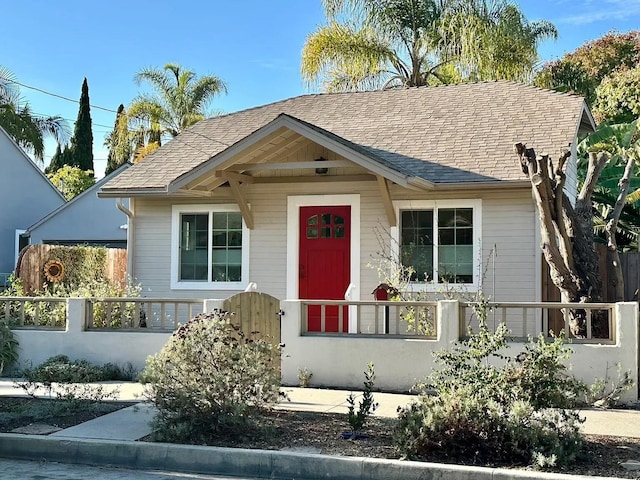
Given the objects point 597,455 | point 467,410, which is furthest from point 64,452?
point 597,455

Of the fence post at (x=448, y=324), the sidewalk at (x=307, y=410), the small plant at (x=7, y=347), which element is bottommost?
the sidewalk at (x=307, y=410)

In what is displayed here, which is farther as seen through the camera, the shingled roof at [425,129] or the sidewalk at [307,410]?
the shingled roof at [425,129]

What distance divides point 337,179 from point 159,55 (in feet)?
80.8

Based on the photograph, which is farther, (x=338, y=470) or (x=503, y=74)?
(x=503, y=74)

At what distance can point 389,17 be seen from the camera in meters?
26.2

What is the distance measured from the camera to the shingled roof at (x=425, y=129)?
42.5 feet

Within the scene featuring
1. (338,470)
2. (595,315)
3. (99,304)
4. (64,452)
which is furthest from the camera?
(99,304)

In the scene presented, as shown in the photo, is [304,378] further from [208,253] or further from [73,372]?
[208,253]

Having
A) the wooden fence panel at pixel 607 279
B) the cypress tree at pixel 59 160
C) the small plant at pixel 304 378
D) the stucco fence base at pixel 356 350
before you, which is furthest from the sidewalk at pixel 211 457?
the cypress tree at pixel 59 160

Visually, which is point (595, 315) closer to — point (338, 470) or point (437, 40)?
point (338, 470)

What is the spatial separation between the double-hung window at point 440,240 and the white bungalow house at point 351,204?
0.06 ft

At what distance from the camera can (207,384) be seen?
24.5 ft

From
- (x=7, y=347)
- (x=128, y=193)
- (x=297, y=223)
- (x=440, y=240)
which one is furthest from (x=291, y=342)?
(x=128, y=193)

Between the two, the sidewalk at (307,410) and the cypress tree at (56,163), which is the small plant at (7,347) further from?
the cypress tree at (56,163)
